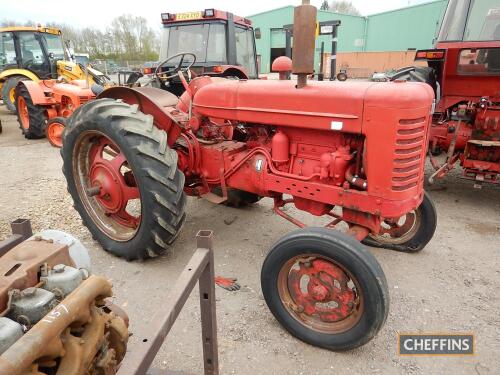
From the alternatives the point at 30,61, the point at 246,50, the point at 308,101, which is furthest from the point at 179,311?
the point at 30,61

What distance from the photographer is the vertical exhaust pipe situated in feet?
6.32

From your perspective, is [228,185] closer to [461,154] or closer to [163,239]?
[163,239]

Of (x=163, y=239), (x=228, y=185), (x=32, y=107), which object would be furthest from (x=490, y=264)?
(x=32, y=107)

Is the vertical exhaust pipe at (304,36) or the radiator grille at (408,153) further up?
the vertical exhaust pipe at (304,36)

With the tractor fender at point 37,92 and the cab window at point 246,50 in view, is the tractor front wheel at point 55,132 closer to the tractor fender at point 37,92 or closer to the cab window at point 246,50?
the tractor fender at point 37,92

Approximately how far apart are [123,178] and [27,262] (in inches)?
62.1

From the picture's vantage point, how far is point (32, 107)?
7137mm

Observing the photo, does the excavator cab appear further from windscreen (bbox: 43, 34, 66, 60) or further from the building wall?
the building wall

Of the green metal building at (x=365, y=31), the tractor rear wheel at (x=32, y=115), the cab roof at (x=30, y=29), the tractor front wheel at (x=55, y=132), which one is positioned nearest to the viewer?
the tractor front wheel at (x=55, y=132)

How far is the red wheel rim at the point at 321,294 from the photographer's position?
195cm

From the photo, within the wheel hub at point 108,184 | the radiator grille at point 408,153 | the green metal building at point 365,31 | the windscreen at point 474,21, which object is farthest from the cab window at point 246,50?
the green metal building at point 365,31

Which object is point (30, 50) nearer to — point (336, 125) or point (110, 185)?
point (110, 185)

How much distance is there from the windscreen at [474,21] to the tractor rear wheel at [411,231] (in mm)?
2301

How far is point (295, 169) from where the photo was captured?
99.2 inches
